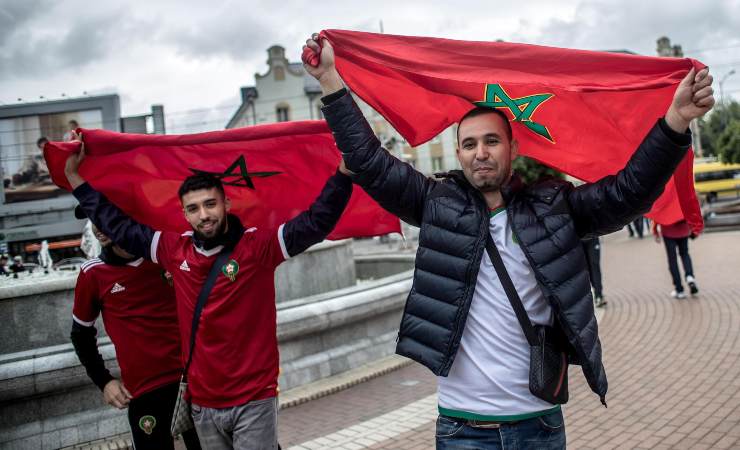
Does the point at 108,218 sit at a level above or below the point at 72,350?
above

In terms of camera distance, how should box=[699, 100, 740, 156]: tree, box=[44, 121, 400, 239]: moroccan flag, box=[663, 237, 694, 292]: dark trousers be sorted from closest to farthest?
box=[44, 121, 400, 239]: moroccan flag, box=[663, 237, 694, 292]: dark trousers, box=[699, 100, 740, 156]: tree

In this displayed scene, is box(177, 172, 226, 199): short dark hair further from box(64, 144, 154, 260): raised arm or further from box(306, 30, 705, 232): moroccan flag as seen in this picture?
box(306, 30, 705, 232): moroccan flag

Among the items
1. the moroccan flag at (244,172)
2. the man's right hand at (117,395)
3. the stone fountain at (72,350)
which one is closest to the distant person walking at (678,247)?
the stone fountain at (72,350)

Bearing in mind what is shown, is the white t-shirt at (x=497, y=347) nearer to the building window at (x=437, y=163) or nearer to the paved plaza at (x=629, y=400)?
the paved plaza at (x=629, y=400)

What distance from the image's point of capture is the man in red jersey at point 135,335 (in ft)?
12.2

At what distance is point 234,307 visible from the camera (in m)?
3.15

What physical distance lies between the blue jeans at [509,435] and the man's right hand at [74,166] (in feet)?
8.17

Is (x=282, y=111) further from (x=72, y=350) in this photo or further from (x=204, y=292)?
(x=204, y=292)

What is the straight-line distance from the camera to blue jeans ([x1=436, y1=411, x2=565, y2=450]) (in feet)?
8.15

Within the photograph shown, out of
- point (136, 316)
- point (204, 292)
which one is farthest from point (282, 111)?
point (204, 292)

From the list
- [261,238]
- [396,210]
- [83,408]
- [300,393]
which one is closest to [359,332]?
[300,393]

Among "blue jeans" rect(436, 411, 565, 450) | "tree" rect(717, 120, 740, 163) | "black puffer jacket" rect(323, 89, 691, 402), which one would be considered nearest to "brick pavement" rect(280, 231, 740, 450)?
"blue jeans" rect(436, 411, 565, 450)

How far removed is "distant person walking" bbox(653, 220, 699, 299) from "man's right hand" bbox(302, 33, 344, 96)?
8.63 m

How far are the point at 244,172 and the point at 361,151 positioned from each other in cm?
156
